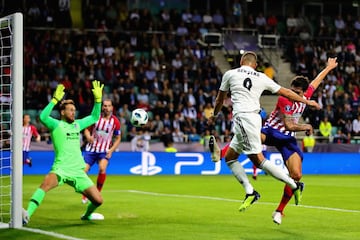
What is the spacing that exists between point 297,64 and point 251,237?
30.2 m

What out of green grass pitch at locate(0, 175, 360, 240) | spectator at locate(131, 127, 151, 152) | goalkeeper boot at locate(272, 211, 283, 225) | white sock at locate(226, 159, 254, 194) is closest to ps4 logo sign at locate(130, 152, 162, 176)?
spectator at locate(131, 127, 151, 152)

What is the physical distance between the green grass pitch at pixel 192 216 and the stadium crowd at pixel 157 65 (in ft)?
38.4

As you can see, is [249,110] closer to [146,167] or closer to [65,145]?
[65,145]

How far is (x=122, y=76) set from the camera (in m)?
36.1

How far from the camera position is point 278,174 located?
1222 cm

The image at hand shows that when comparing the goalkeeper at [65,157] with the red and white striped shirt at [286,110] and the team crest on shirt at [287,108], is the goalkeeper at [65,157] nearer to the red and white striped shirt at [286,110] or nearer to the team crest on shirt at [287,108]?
the red and white striped shirt at [286,110]

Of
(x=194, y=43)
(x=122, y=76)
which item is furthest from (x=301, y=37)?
(x=122, y=76)

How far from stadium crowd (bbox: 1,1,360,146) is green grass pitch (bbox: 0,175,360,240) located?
11.7m

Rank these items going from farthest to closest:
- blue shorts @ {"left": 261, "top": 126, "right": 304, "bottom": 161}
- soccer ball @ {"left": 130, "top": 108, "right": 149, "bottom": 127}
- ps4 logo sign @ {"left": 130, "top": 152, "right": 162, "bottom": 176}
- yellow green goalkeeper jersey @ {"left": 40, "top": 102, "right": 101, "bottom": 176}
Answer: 1. ps4 logo sign @ {"left": 130, "top": 152, "right": 162, "bottom": 176}
2. soccer ball @ {"left": 130, "top": 108, "right": 149, "bottom": 127}
3. blue shorts @ {"left": 261, "top": 126, "right": 304, "bottom": 161}
4. yellow green goalkeeper jersey @ {"left": 40, "top": 102, "right": 101, "bottom": 176}

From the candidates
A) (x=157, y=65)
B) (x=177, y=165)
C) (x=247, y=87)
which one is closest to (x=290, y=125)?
(x=247, y=87)

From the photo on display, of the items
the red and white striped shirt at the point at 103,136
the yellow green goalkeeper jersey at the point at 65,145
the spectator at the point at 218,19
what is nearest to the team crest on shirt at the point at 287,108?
the yellow green goalkeeper jersey at the point at 65,145

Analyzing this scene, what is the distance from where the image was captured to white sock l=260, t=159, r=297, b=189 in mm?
12219

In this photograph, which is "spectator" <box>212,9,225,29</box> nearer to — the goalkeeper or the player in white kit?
the goalkeeper

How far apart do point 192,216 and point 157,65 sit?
23.6m
